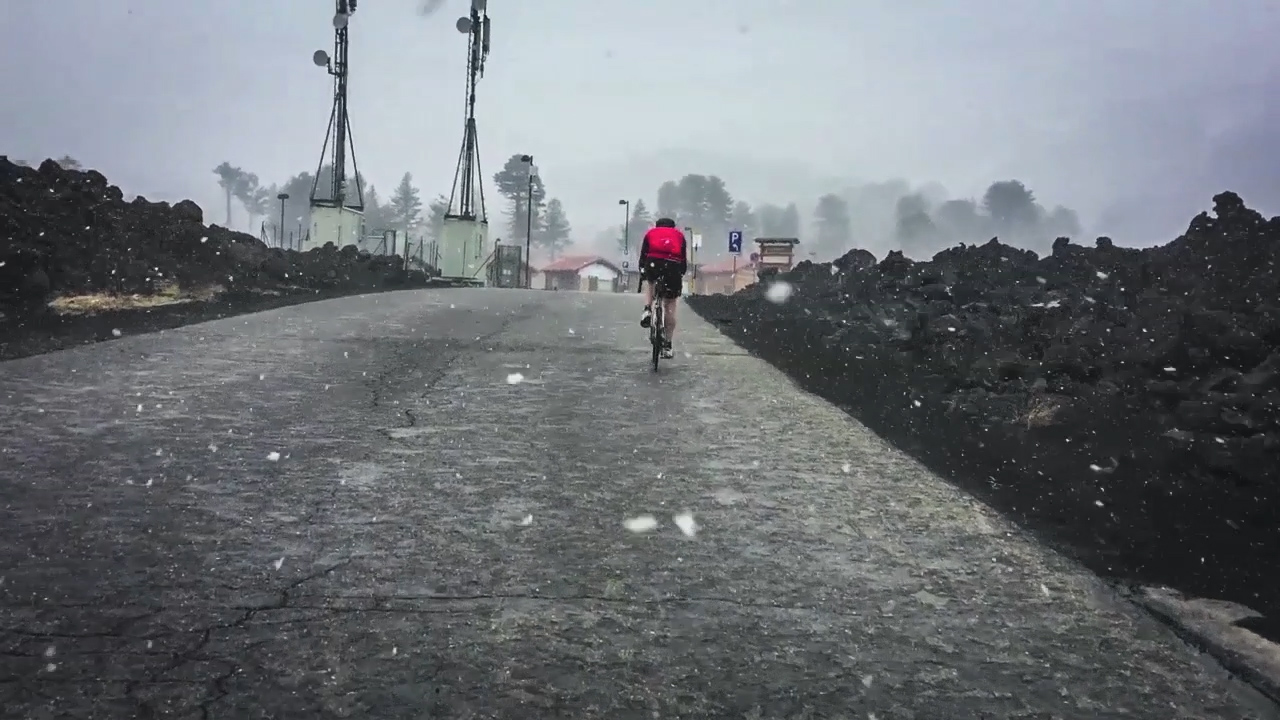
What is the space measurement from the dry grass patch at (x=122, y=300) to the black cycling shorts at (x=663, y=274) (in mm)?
10399

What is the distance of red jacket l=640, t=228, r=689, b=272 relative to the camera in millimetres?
12586

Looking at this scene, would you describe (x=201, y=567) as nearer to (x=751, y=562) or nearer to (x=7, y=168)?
(x=751, y=562)

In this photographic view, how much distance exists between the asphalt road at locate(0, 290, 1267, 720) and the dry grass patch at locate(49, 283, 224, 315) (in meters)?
9.91

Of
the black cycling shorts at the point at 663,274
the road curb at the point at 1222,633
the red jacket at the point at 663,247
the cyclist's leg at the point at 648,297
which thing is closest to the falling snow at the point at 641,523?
the road curb at the point at 1222,633

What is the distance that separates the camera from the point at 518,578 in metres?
4.32

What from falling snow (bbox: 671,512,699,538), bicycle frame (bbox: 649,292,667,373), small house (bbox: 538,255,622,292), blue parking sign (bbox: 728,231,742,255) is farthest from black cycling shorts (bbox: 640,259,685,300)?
small house (bbox: 538,255,622,292)

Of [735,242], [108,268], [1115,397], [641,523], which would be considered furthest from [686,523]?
[735,242]

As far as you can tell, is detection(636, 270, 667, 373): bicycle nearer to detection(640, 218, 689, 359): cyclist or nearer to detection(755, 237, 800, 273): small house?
detection(640, 218, 689, 359): cyclist

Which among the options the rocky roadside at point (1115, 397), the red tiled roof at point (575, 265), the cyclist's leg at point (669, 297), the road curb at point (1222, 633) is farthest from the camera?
the red tiled roof at point (575, 265)

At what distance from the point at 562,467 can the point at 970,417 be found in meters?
4.61

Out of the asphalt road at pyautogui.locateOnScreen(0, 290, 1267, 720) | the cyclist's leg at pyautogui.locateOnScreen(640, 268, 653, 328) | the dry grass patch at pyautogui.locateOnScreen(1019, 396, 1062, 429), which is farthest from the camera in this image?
the cyclist's leg at pyautogui.locateOnScreen(640, 268, 653, 328)

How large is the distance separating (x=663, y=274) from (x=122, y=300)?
1257 centimetres

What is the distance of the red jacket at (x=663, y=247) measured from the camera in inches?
496

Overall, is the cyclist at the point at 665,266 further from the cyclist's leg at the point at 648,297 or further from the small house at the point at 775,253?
the small house at the point at 775,253
